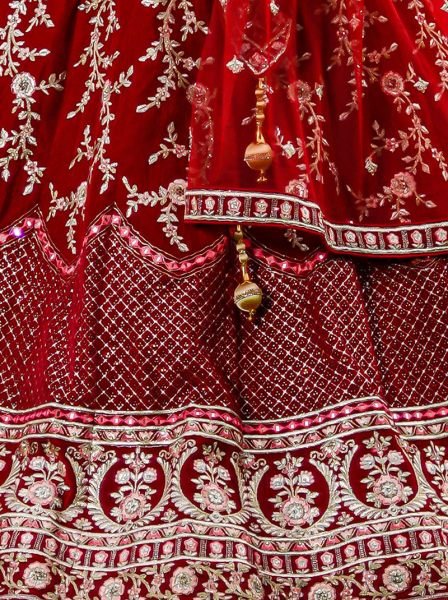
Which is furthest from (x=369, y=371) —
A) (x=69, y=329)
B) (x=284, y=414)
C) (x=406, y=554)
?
(x=69, y=329)

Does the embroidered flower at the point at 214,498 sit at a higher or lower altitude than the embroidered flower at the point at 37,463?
lower

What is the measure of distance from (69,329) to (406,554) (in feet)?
1.60

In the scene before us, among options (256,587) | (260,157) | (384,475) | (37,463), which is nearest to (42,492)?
(37,463)

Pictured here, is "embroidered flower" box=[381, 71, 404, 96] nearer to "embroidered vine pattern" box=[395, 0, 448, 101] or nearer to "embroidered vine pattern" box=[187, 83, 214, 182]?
"embroidered vine pattern" box=[395, 0, 448, 101]

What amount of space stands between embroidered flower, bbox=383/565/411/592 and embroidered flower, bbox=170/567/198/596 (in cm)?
19

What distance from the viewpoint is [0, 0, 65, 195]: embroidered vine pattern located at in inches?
45.3

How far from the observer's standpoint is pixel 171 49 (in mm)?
1093

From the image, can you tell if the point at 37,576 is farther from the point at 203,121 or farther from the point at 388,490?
the point at 203,121

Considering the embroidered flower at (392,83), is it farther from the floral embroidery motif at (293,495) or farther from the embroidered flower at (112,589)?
the embroidered flower at (112,589)

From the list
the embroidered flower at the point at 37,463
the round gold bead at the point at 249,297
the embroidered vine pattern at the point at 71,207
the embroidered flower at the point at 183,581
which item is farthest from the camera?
the embroidered vine pattern at the point at 71,207

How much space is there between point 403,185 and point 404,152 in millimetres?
51

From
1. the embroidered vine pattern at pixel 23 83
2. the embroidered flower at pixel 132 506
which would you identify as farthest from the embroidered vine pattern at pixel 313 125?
the embroidered flower at pixel 132 506

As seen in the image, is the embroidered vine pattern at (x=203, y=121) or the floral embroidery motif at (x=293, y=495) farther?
the embroidered vine pattern at (x=203, y=121)

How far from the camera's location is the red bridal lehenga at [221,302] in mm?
822
